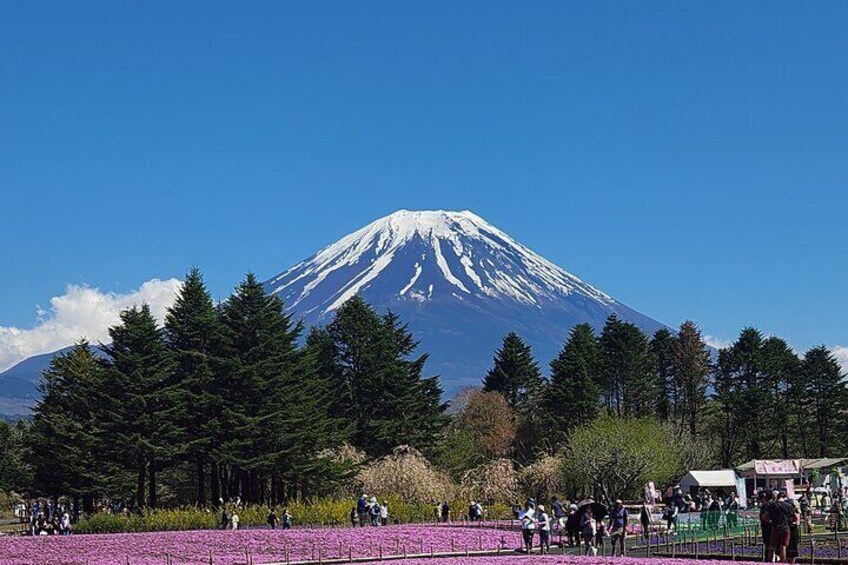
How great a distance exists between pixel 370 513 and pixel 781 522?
28159 millimetres

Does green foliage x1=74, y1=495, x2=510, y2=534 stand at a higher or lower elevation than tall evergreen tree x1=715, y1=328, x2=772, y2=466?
lower

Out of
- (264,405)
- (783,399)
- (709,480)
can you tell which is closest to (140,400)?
(264,405)

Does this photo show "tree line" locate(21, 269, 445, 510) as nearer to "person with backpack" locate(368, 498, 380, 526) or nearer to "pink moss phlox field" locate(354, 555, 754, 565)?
"person with backpack" locate(368, 498, 380, 526)

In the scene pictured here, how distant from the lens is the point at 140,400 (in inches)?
2336

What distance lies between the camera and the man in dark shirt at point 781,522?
28694 mm

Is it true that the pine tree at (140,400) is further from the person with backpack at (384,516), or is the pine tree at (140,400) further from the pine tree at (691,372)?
the pine tree at (691,372)

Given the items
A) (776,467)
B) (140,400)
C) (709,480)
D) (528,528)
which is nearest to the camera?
(528,528)

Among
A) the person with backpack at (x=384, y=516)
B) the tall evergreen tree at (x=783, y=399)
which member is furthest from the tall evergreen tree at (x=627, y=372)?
the person with backpack at (x=384, y=516)

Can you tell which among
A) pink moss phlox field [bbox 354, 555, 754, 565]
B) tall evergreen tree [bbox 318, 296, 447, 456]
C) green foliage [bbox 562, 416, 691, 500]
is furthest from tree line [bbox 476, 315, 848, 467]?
pink moss phlox field [bbox 354, 555, 754, 565]

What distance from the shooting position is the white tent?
7481 centimetres

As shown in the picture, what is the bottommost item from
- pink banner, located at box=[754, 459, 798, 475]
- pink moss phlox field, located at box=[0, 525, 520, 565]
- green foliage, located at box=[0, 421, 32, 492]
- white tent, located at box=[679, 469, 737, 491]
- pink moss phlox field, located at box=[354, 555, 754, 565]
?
pink moss phlox field, located at box=[0, 525, 520, 565]

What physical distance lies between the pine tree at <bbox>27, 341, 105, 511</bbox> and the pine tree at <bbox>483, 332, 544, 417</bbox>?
4640 centimetres

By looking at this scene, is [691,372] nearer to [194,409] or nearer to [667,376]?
[667,376]

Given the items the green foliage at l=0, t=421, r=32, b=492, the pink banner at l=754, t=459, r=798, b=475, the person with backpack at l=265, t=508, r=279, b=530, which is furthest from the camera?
the green foliage at l=0, t=421, r=32, b=492
